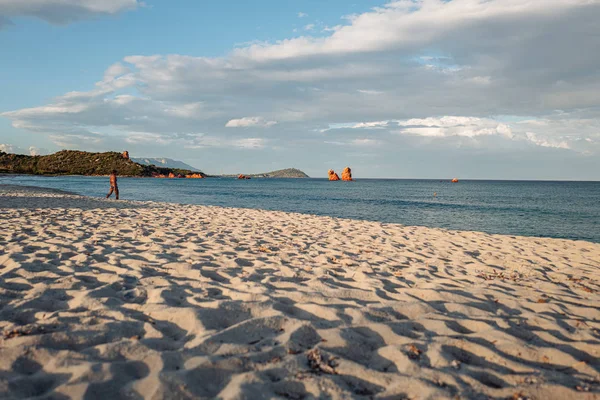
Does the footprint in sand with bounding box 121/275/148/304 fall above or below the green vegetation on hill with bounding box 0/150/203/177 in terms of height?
below

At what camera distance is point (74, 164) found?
118 m

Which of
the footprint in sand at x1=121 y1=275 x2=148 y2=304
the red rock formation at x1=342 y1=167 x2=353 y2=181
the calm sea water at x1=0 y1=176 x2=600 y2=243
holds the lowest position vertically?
the calm sea water at x1=0 y1=176 x2=600 y2=243

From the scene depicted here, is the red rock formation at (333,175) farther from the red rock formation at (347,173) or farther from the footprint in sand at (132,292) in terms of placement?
the footprint in sand at (132,292)

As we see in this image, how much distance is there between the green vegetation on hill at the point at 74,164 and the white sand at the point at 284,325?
107068 millimetres

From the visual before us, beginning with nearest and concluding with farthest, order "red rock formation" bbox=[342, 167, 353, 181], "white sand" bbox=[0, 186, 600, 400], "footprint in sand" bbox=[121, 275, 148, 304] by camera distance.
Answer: "white sand" bbox=[0, 186, 600, 400]
"footprint in sand" bbox=[121, 275, 148, 304]
"red rock formation" bbox=[342, 167, 353, 181]

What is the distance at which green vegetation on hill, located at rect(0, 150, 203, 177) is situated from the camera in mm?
98600

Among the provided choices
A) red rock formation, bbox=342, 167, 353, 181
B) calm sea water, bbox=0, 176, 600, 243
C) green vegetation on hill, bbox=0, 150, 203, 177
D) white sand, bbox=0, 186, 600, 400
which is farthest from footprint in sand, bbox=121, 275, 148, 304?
red rock formation, bbox=342, 167, 353, 181

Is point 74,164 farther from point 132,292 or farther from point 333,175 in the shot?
point 132,292

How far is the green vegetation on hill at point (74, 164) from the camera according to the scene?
98.6 metres

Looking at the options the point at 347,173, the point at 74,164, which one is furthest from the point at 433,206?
the point at 74,164

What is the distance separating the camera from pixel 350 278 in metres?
5.17

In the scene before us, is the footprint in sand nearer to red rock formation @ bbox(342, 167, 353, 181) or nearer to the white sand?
the white sand

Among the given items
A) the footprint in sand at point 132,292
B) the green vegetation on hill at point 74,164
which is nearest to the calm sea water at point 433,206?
the footprint in sand at point 132,292

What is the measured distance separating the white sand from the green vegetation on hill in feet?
351
